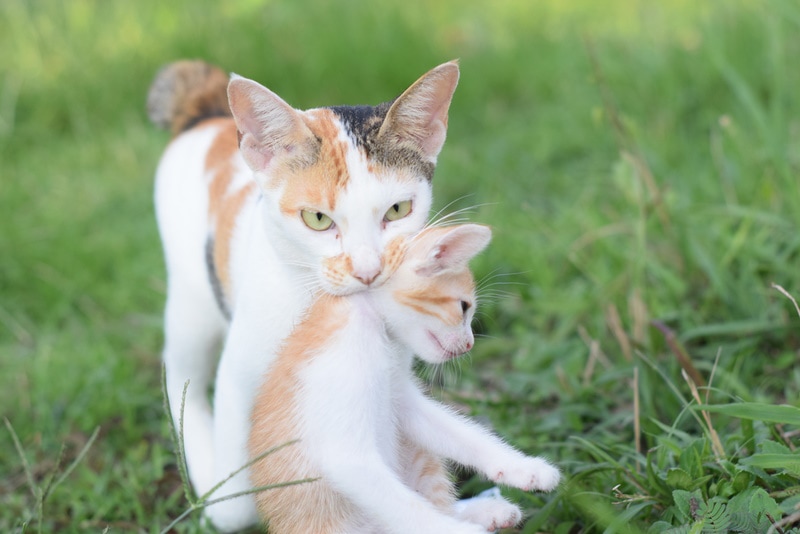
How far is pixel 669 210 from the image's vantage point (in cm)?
289

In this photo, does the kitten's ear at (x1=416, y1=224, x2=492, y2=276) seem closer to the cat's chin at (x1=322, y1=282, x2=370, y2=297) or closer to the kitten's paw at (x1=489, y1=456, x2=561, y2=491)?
the cat's chin at (x1=322, y1=282, x2=370, y2=297)

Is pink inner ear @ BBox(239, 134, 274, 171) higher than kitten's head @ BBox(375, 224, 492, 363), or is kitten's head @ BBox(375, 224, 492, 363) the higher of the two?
pink inner ear @ BBox(239, 134, 274, 171)

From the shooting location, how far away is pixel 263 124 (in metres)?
2.00

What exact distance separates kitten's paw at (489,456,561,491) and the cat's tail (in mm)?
1768

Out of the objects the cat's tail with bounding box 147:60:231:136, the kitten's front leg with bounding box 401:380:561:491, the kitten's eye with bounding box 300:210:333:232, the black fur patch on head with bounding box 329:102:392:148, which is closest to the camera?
the kitten's front leg with bounding box 401:380:561:491

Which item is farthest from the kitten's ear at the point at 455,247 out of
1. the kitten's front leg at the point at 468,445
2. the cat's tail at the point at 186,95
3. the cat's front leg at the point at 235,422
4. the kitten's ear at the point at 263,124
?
the cat's tail at the point at 186,95

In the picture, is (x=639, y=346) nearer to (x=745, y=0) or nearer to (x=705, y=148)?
(x=705, y=148)

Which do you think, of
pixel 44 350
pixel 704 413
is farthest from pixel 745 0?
pixel 44 350

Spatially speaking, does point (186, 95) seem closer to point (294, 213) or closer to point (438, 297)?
point (294, 213)

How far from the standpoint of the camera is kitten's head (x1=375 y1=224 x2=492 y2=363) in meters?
1.71

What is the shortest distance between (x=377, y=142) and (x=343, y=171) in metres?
0.11

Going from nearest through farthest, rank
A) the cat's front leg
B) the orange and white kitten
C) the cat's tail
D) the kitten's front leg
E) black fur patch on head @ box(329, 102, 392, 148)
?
the orange and white kitten → the kitten's front leg → black fur patch on head @ box(329, 102, 392, 148) → the cat's front leg → the cat's tail

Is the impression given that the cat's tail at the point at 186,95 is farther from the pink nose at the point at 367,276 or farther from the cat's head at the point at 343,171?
the pink nose at the point at 367,276

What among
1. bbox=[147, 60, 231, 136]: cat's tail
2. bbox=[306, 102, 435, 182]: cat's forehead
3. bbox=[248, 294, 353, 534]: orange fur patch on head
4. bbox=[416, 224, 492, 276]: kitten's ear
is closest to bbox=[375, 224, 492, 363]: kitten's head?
bbox=[416, 224, 492, 276]: kitten's ear
